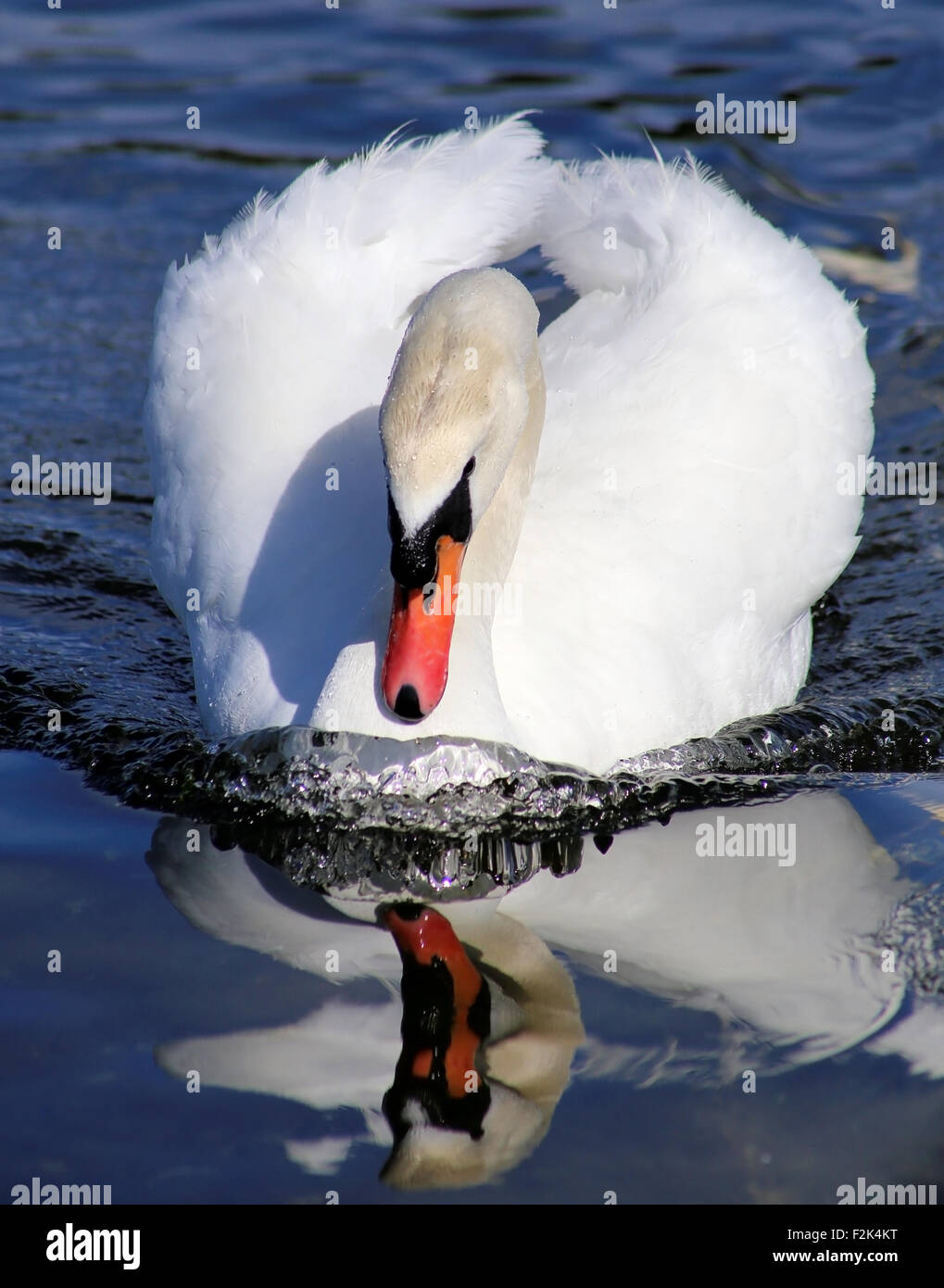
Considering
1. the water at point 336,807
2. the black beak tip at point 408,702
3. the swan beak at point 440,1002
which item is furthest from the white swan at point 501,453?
the swan beak at point 440,1002

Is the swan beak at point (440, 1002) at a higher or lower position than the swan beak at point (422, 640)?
lower

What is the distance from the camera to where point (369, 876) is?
17.5ft

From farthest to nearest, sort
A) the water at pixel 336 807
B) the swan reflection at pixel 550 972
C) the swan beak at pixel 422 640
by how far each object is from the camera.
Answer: the swan beak at pixel 422 640
the swan reflection at pixel 550 972
the water at pixel 336 807

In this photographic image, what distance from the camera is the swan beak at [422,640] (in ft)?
16.3

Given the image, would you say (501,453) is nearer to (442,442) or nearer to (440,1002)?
(442,442)

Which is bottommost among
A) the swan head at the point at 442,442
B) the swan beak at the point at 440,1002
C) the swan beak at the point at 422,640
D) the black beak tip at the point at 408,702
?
the swan beak at the point at 440,1002

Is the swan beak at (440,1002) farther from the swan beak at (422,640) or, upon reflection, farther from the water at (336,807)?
the swan beak at (422,640)

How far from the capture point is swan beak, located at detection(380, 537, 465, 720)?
4.98 meters

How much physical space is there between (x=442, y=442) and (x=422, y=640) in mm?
607

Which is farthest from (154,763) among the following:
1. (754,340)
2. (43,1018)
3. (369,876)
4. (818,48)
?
(818,48)

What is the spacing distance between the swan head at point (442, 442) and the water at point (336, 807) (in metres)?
0.53

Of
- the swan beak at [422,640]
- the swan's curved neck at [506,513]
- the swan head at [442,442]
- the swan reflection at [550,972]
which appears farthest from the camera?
the swan's curved neck at [506,513]

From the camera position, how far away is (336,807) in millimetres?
5555

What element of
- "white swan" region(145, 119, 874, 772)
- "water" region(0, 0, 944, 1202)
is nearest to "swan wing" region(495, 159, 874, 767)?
"white swan" region(145, 119, 874, 772)
